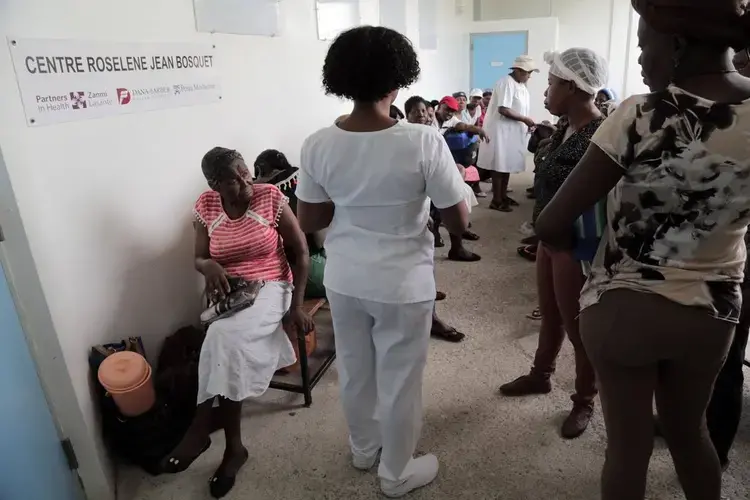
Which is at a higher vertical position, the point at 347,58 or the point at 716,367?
the point at 347,58

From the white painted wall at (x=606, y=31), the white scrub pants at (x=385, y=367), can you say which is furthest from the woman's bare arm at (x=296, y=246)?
the white painted wall at (x=606, y=31)

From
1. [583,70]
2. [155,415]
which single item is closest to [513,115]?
[583,70]

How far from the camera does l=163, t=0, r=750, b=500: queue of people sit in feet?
3.24

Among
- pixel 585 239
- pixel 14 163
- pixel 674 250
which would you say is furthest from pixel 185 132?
pixel 674 250

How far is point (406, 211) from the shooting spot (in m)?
1.50

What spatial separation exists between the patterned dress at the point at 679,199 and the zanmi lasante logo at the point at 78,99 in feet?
5.26

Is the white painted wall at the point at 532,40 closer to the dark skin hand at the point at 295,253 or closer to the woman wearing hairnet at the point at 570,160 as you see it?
the woman wearing hairnet at the point at 570,160

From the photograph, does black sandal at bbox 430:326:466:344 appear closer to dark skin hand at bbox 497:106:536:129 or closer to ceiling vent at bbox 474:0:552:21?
dark skin hand at bbox 497:106:536:129

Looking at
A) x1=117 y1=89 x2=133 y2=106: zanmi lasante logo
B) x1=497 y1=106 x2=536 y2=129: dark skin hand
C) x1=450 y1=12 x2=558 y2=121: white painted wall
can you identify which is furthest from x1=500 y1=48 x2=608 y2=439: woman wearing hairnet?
x1=450 y1=12 x2=558 y2=121: white painted wall

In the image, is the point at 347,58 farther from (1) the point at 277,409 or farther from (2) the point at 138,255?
(1) the point at 277,409

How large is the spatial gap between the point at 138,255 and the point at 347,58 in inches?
49.2

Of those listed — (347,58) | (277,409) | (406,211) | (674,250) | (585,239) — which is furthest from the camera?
(277,409)

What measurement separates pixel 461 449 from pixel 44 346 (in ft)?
4.66

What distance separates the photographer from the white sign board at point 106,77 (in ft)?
5.39
